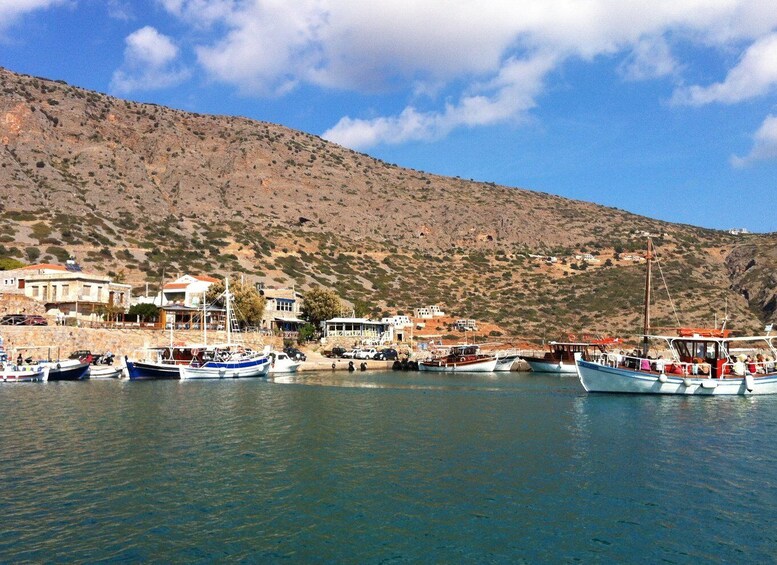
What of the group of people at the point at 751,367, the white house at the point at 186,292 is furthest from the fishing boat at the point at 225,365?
the group of people at the point at 751,367

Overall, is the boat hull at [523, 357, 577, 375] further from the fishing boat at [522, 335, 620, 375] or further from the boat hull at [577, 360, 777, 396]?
the boat hull at [577, 360, 777, 396]

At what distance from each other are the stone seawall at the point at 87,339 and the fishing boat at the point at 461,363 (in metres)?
22.1

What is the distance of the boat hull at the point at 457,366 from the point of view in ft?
217

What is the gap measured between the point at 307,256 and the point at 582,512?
285 feet

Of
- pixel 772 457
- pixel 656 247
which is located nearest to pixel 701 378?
pixel 772 457

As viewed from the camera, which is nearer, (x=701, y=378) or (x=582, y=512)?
(x=582, y=512)

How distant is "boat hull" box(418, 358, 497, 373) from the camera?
66250 mm

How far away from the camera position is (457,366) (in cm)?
6700

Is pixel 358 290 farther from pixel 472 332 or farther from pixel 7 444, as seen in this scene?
pixel 7 444

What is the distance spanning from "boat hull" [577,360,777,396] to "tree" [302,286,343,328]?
3819 centimetres

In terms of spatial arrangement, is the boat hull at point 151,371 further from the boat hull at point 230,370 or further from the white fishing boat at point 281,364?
the white fishing boat at point 281,364

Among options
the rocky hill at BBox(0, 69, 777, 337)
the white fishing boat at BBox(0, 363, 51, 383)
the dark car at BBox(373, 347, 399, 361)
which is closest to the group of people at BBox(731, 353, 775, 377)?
the dark car at BBox(373, 347, 399, 361)

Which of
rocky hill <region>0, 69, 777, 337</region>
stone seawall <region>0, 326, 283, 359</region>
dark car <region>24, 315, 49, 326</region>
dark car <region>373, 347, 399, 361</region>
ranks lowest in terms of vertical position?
dark car <region>373, 347, 399, 361</region>

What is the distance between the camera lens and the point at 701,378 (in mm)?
41219
